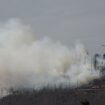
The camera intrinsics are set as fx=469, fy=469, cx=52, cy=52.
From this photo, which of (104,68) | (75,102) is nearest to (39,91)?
(75,102)

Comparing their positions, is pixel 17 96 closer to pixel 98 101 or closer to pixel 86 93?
pixel 86 93

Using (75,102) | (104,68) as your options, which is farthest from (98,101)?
(104,68)

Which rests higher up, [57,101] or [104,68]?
[104,68]

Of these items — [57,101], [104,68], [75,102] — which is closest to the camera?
[75,102]

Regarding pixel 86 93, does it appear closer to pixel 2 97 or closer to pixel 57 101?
pixel 57 101

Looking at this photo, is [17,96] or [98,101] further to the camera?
[17,96]

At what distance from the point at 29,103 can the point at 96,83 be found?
31521 mm

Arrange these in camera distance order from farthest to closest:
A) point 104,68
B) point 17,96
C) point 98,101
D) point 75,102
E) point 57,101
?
point 104,68, point 17,96, point 57,101, point 75,102, point 98,101

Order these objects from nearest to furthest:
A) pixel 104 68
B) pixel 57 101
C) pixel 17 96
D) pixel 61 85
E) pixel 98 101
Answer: pixel 98 101 → pixel 57 101 → pixel 17 96 → pixel 61 85 → pixel 104 68

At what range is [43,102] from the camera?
116 meters

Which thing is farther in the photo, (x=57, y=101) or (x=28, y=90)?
(x=28, y=90)

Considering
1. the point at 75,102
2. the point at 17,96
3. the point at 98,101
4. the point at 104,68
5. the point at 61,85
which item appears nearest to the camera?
the point at 98,101

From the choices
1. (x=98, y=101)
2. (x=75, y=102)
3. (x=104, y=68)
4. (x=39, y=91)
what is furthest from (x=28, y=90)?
(x=104, y=68)

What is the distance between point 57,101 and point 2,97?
1005 inches
